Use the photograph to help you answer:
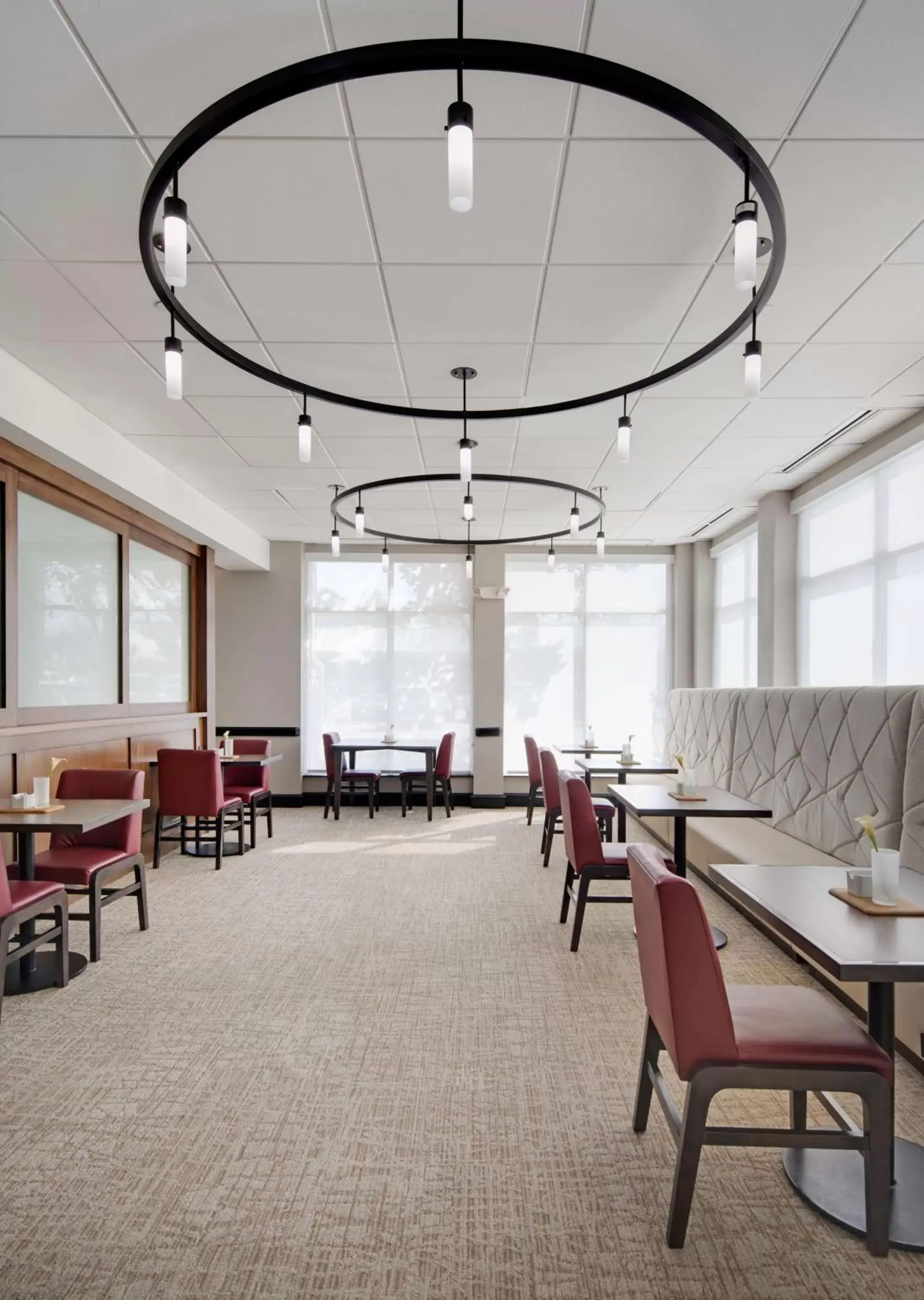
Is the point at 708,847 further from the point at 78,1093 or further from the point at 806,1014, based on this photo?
the point at 78,1093

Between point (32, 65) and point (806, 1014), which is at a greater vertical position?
point (32, 65)

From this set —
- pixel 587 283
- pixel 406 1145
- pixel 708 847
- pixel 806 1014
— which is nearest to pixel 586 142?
pixel 587 283

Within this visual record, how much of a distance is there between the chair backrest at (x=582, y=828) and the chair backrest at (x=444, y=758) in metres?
4.64

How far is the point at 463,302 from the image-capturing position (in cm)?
356

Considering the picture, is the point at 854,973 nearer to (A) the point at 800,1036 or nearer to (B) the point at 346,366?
(A) the point at 800,1036

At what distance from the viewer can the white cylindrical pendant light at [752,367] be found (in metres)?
2.82

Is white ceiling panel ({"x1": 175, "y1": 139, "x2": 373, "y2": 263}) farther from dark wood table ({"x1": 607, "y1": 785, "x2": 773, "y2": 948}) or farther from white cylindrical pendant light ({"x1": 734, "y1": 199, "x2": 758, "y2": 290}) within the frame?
dark wood table ({"x1": 607, "y1": 785, "x2": 773, "y2": 948})

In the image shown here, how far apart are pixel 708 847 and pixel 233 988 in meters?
3.35

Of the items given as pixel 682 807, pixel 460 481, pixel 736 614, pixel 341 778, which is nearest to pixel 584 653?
pixel 736 614

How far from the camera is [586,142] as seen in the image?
8.22 feet

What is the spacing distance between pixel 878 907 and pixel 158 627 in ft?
20.5

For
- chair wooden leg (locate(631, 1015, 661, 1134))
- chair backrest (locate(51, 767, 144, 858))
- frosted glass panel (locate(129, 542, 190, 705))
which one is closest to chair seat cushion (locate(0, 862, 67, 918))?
chair backrest (locate(51, 767, 144, 858))

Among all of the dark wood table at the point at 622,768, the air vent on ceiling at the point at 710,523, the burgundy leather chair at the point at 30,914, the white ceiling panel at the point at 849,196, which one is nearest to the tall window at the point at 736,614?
the air vent on ceiling at the point at 710,523

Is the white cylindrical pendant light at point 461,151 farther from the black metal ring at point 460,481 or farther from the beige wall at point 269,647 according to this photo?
the beige wall at point 269,647
